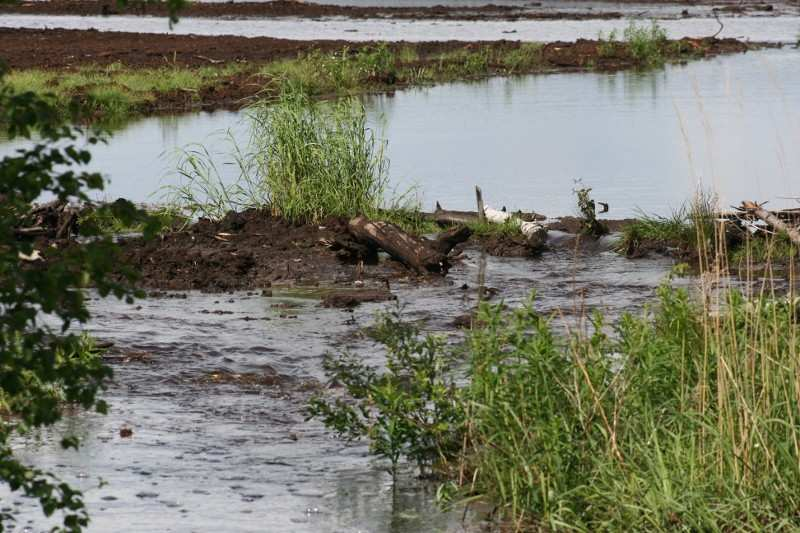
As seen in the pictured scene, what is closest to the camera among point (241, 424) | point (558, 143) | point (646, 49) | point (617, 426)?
point (617, 426)

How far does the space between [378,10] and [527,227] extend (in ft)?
170

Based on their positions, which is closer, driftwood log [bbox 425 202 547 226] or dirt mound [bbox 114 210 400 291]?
dirt mound [bbox 114 210 400 291]

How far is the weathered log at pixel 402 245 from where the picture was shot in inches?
497

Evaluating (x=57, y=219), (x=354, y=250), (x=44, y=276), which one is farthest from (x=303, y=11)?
(x=44, y=276)

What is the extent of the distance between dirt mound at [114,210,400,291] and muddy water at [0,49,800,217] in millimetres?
1274

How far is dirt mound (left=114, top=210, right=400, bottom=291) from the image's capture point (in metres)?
12.6

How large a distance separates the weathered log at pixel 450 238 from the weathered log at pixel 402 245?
0.12 meters

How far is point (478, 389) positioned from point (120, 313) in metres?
5.39

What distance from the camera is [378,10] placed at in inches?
2542

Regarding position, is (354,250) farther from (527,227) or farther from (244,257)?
(527,227)

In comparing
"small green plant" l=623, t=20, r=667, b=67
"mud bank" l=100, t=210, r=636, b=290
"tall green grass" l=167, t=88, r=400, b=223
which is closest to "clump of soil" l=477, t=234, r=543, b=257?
"mud bank" l=100, t=210, r=636, b=290

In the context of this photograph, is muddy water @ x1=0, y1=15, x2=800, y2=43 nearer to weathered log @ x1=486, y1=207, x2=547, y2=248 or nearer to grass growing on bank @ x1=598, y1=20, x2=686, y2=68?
grass growing on bank @ x1=598, y1=20, x2=686, y2=68

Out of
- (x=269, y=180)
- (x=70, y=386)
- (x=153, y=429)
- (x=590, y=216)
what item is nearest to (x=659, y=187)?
(x=590, y=216)

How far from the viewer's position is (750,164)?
61.4 feet
